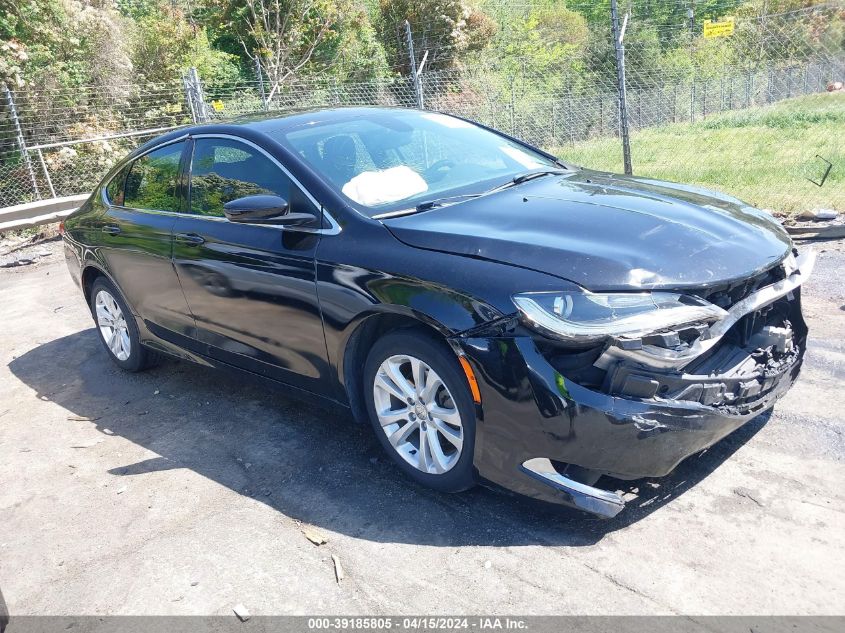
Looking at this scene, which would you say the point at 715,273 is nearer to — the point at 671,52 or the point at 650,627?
the point at 650,627

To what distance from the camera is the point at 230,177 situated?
4.11m

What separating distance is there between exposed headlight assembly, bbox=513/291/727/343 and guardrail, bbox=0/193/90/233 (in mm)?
9784

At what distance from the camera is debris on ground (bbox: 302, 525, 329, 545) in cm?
312

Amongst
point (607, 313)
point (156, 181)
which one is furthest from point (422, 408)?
point (156, 181)

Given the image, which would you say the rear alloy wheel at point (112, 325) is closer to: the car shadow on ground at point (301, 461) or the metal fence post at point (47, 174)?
the car shadow on ground at point (301, 461)

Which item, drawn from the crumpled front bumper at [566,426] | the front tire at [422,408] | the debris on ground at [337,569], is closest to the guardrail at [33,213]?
the front tire at [422,408]

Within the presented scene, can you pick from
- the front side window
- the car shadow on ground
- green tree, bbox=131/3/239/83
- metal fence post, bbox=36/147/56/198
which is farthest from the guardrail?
the front side window

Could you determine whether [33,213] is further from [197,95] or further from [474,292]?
[474,292]

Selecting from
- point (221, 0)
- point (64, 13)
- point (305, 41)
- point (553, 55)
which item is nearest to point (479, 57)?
point (553, 55)

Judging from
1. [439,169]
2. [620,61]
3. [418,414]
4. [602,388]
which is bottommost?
[418,414]

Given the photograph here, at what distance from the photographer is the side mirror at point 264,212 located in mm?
3506

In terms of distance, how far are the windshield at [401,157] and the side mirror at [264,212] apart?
0.25 m

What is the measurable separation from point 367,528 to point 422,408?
57cm

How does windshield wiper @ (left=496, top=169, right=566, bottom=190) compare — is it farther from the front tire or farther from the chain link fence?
the chain link fence
